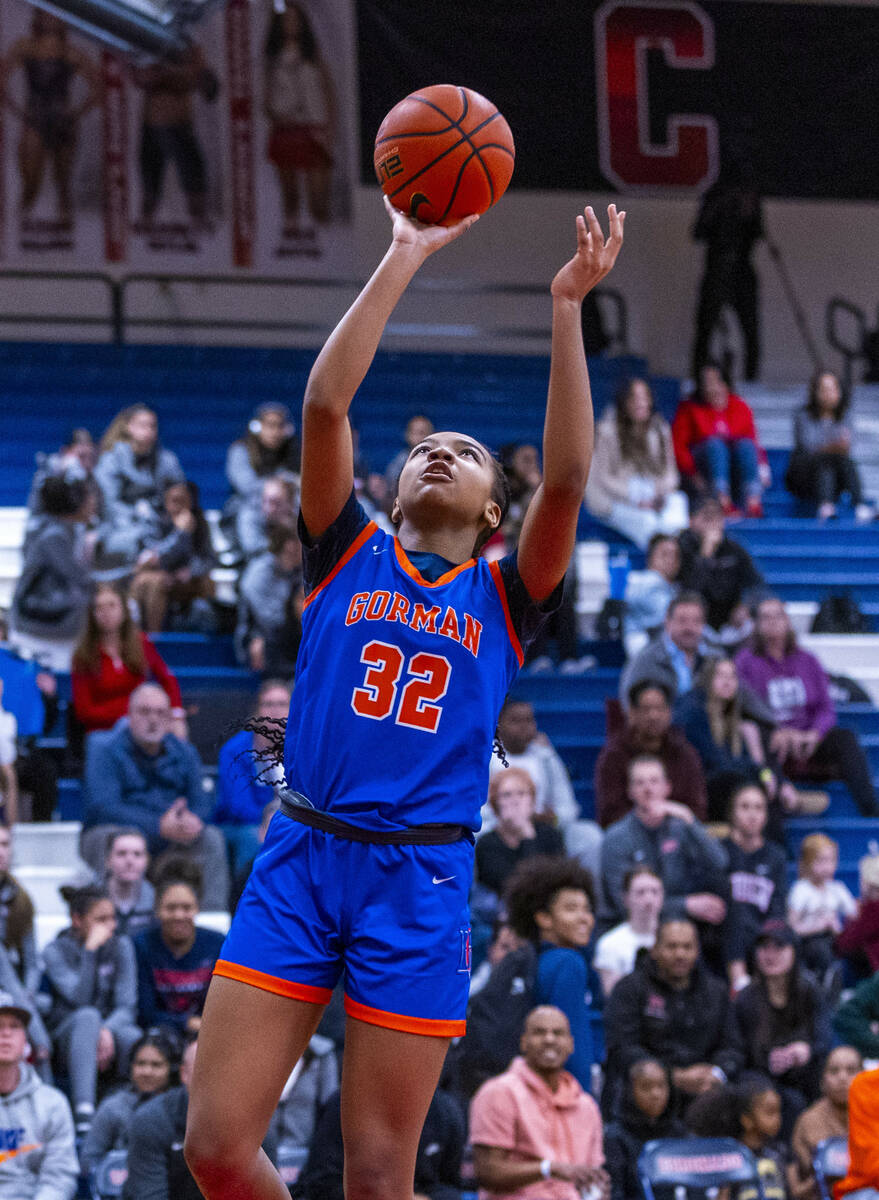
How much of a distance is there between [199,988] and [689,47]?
10639 millimetres

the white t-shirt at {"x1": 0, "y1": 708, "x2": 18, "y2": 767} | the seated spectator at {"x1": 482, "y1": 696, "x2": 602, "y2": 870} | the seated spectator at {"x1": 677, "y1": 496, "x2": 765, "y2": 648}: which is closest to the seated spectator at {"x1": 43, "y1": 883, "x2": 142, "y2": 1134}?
the white t-shirt at {"x1": 0, "y1": 708, "x2": 18, "y2": 767}

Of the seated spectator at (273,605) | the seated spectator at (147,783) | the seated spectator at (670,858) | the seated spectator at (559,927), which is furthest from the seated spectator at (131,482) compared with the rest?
the seated spectator at (559,927)

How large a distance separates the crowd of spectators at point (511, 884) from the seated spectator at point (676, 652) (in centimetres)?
2

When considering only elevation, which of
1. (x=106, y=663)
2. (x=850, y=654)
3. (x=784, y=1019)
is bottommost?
(x=784, y=1019)

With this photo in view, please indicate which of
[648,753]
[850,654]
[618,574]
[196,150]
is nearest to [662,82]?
[196,150]

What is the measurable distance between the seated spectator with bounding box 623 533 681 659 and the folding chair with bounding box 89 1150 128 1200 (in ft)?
15.9

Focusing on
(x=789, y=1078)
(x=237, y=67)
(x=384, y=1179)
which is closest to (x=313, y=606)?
(x=384, y=1179)

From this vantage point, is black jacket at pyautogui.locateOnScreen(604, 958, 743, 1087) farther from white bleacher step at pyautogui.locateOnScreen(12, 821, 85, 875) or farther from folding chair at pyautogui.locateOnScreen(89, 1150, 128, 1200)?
white bleacher step at pyautogui.locateOnScreen(12, 821, 85, 875)

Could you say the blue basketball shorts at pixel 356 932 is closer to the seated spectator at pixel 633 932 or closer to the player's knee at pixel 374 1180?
the player's knee at pixel 374 1180

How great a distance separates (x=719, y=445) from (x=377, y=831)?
9.13m

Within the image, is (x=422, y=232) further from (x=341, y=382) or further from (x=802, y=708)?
(x=802, y=708)

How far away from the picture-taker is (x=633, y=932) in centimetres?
754

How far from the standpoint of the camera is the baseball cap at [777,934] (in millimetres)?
7449

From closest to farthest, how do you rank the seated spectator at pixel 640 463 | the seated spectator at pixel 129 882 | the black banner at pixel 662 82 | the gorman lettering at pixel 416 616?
the gorman lettering at pixel 416 616 < the seated spectator at pixel 129 882 < the seated spectator at pixel 640 463 < the black banner at pixel 662 82
